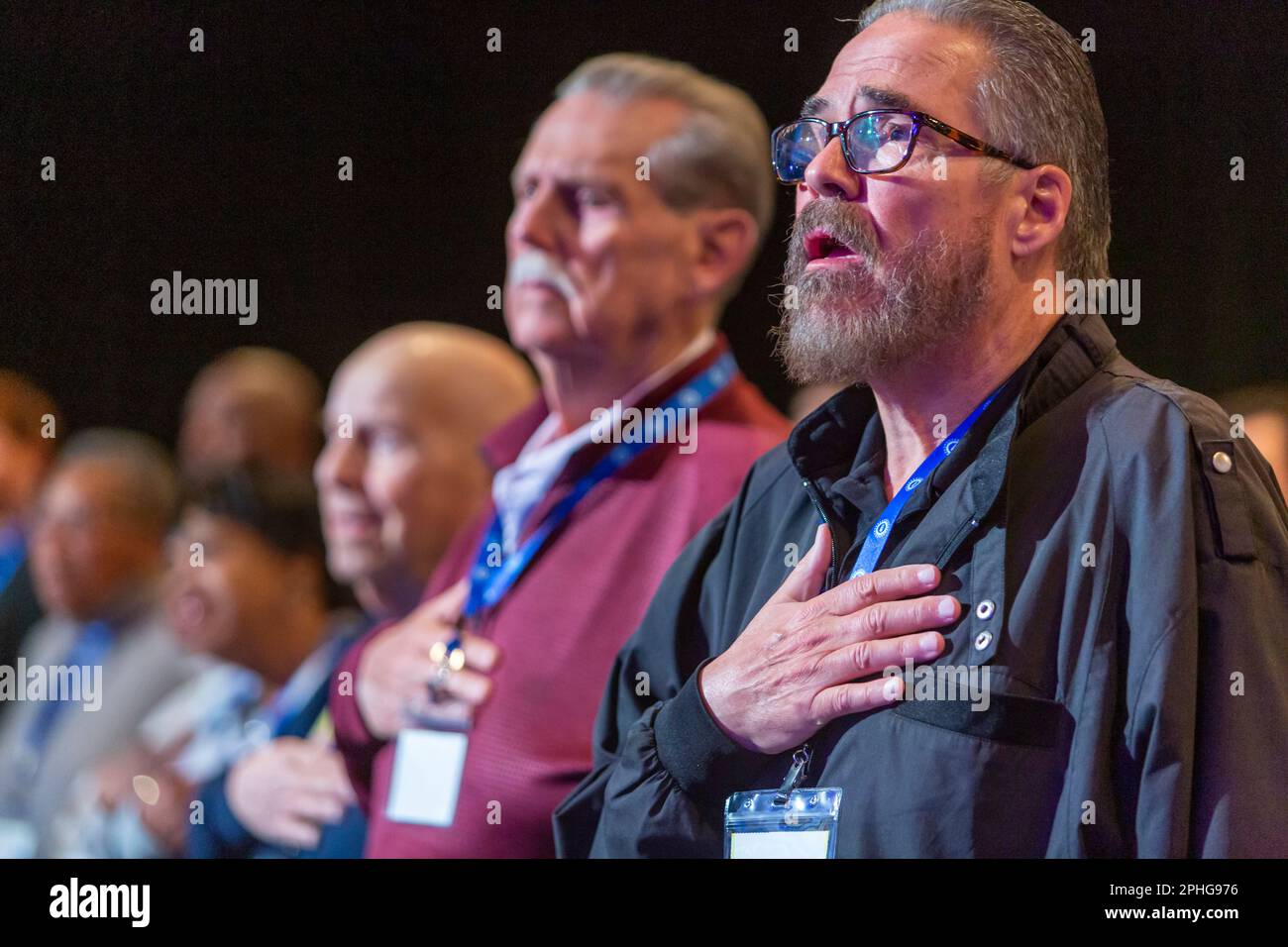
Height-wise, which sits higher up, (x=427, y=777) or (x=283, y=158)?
(x=283, y=158)

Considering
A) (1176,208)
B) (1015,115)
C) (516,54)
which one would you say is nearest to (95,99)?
(516,54)

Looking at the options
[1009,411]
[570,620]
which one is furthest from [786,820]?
[570,620]

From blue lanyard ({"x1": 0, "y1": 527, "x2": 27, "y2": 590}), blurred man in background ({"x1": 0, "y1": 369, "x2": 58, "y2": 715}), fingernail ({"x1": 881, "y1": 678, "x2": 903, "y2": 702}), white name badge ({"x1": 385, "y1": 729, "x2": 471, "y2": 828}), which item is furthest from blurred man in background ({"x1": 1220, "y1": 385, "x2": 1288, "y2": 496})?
blue lanyard ({"x1": 0, "y1": 527, "x2": 27, "y2": 590})

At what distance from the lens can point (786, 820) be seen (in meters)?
2.00

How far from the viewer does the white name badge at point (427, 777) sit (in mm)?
2619

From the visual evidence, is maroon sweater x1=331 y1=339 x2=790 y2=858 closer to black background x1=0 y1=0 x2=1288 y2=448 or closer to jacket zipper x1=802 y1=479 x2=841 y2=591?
black background x1=0 y1=0 x2=1288 y2=448

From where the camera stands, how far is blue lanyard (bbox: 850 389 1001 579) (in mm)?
2020

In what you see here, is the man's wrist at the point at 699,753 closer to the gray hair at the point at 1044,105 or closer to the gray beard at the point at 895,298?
the gray beard at the point at 895,298

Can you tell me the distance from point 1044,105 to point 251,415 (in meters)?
2.02

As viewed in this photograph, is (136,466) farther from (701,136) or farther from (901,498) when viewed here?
(901,498)

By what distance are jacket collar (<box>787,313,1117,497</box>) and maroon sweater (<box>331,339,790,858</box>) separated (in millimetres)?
480

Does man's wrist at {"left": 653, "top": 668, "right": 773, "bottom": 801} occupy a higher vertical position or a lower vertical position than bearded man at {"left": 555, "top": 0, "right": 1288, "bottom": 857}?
lower

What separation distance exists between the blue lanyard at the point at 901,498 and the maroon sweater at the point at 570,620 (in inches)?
24.3
